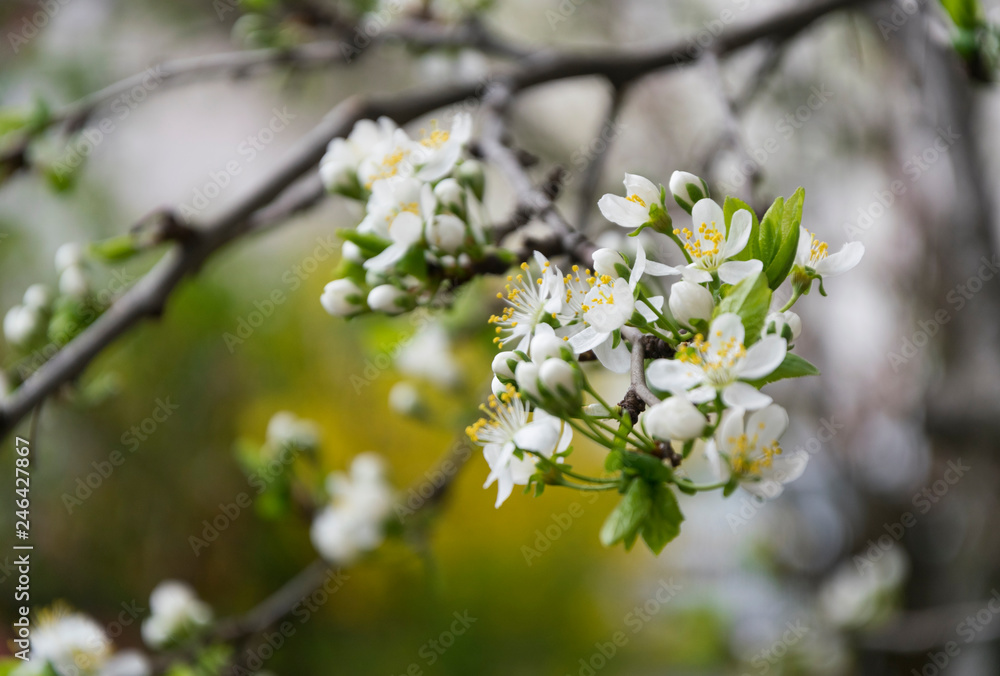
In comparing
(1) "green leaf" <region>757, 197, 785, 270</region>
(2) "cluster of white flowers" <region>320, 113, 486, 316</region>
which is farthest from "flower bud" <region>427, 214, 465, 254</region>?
(1) "green leaf" <region>757, 197, 785, 270</region>

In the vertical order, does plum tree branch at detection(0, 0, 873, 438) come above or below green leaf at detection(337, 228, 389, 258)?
below

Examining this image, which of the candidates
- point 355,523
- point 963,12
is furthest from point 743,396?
point 355,523

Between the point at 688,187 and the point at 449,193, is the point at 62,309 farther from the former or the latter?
the point at 688,187

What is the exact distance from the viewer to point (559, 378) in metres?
0.35

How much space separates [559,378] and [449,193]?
0.68ft

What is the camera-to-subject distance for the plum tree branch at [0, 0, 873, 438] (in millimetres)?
657

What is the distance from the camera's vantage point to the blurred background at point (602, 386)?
1.41 metres

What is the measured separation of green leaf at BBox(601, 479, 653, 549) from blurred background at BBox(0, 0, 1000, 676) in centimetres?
78

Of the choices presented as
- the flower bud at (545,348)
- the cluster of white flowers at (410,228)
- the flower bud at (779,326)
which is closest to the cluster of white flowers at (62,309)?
the cluster of white flowers at (410,228)

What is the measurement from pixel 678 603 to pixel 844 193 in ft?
3.54

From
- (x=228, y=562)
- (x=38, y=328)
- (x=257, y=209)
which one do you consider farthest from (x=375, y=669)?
(x=257, y=209)

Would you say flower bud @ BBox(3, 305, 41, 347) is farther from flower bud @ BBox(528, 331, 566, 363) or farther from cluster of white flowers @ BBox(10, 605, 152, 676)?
flower bud @ BBox(528, 331, 566, 363)

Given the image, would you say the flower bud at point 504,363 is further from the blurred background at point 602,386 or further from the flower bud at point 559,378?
the blurred background at point 602,386

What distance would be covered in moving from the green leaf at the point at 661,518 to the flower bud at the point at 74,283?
2.12 ft
